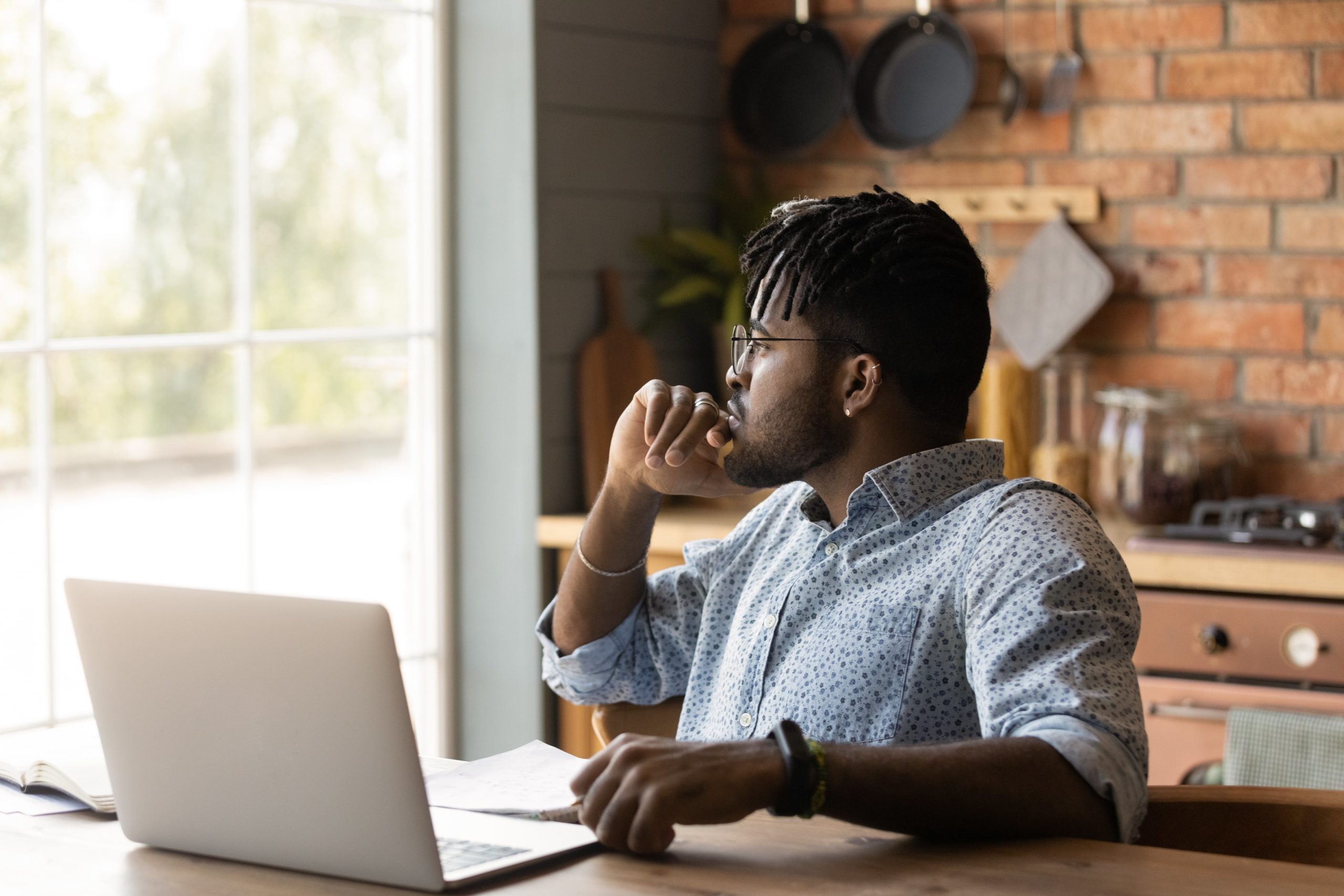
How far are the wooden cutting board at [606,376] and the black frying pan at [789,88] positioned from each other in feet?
1.65

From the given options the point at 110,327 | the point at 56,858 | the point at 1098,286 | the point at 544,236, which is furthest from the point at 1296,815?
the point at 110,327

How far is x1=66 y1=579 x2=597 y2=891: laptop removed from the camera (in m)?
1.18

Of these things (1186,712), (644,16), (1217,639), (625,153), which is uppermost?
(644,16)

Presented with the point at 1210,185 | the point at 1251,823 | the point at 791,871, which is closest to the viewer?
the point at 791,871

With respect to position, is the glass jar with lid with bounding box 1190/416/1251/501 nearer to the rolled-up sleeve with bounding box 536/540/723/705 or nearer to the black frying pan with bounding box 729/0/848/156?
the black frying pan with bounding box 729/0/848/156

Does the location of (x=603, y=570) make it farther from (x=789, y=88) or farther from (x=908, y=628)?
(x=789, y=88)

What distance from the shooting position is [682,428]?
188cm

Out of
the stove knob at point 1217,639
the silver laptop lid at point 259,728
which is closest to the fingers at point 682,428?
the silver laptop lid at point 259,728

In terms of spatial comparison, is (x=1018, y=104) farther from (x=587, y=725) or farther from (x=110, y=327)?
(x=110, y=327)

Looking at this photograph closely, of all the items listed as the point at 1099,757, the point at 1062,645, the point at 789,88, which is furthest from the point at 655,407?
the point at 789,88

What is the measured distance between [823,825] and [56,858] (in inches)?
25.3

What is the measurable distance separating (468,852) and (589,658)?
71 cm

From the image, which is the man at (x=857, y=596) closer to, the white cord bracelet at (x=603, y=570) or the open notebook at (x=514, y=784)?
the white cord bracelet at (x=603, y=570)

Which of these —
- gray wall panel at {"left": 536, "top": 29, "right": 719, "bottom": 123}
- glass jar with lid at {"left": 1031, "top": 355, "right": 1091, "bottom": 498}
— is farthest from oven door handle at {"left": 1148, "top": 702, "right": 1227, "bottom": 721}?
gray wall panel at {"left": 536, "top": 29, "right": 719, "bottom": 123}
